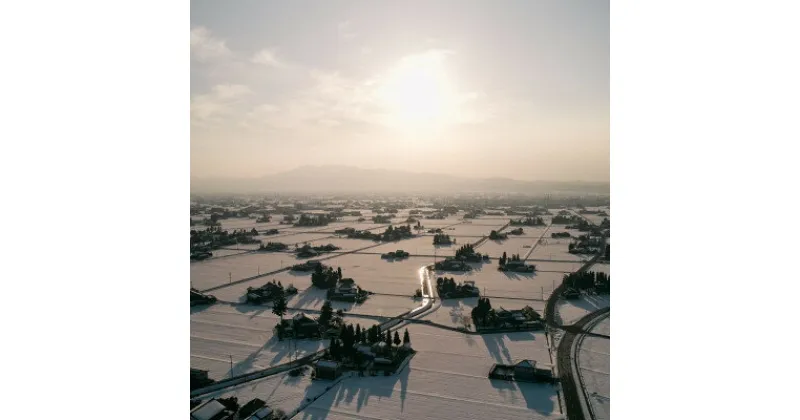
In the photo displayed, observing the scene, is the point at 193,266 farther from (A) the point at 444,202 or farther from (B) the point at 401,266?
(A) the point at 444,202

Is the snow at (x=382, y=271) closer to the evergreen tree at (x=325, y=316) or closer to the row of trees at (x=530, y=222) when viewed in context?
the evergreen tree at (x=325, y=316)

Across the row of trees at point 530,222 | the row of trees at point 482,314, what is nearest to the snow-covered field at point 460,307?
the row of trees at point 482,314

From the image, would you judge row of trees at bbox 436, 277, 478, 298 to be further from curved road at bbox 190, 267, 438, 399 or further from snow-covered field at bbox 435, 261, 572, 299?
curved road at bbox 190, 267, 438, 399

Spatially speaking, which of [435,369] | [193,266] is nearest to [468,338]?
[435,369]

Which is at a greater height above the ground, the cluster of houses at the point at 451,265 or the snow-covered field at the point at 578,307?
the cluster of houses at the point at 451,265

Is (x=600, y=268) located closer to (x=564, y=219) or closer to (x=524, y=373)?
(x=524, y=373)

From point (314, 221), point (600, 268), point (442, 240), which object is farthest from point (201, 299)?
point (314, 221)
